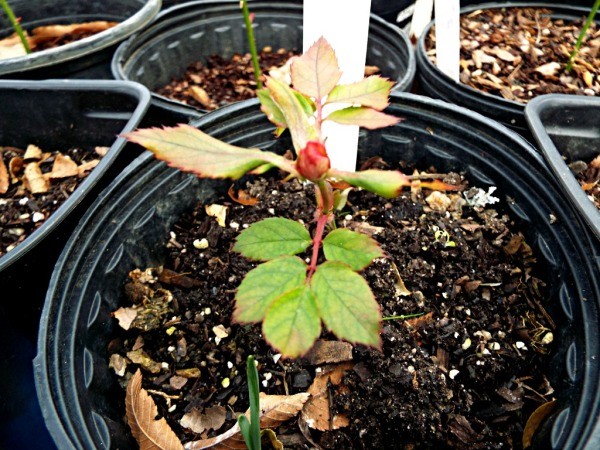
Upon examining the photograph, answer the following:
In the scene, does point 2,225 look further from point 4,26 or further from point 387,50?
point 387,50

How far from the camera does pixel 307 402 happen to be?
0.80 m

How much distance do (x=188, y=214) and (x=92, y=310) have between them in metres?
0.31

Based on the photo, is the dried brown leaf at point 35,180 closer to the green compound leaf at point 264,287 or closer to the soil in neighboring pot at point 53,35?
the soil in neighboring pot at point 53,35

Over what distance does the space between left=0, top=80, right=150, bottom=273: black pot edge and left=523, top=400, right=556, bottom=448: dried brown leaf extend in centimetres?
88

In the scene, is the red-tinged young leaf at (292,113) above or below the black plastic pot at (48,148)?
above

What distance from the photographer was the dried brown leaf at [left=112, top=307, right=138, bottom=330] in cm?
88

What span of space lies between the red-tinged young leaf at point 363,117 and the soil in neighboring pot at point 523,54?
0.99 metres

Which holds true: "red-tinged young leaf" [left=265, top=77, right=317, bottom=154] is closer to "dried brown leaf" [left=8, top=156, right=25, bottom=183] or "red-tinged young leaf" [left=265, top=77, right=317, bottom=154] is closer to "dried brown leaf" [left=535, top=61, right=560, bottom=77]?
"dried brown leaf" [left=8, top=156, right=25, bottom=183]

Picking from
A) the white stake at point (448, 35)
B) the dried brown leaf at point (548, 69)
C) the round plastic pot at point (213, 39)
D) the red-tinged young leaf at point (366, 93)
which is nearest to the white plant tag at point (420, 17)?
the round plastic pot at point (213, 39)

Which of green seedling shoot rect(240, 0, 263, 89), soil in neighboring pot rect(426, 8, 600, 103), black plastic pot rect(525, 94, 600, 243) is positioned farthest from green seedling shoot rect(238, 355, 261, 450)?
soil in neighboring pot rect(426, 8, 600, 103)

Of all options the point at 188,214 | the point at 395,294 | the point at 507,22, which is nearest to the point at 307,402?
the point at 395,294

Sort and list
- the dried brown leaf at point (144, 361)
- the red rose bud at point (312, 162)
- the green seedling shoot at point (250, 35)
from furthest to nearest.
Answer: the green seedling shoot at point (250, 35)
the dried brown leaf at point (144, 361)
the red rose bud at point (312, 162)

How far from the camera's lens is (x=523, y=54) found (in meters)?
1.63

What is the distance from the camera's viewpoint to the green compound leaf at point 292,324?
0.51m
